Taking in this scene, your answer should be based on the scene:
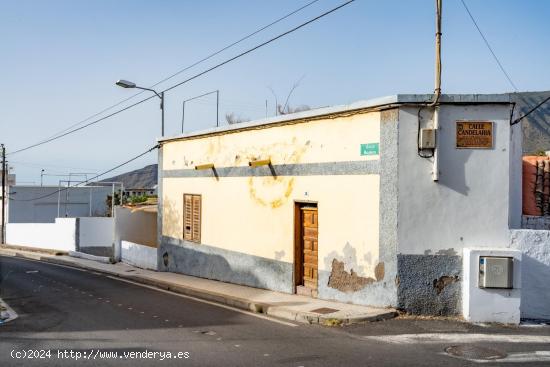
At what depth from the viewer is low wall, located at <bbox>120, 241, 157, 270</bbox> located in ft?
73.6

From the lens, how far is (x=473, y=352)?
875 centimetres

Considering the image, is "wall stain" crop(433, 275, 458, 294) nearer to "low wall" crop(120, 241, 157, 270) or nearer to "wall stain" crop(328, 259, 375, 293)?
"wall stain" crop(328, 259, 375, 293)

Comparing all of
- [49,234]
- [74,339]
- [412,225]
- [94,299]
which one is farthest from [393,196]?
[49,234]

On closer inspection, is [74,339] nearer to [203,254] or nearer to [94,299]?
[94,299]

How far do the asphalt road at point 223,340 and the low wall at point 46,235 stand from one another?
906 inches

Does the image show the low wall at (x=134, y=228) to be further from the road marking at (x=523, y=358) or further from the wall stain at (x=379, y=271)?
the road marking at (x=523, y=358)

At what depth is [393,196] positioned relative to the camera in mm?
11625

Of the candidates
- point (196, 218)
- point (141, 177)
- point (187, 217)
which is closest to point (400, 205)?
point (196, 218)

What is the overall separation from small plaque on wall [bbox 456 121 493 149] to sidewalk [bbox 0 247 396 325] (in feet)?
11.8

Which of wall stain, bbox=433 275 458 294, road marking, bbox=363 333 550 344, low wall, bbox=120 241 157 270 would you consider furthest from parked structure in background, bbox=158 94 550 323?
low wall, bbox=120 241 157 270

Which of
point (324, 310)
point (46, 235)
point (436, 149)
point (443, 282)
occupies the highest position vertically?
point (436, 149)

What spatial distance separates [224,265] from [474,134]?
350 inches

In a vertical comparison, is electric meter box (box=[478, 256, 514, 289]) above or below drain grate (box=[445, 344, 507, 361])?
above

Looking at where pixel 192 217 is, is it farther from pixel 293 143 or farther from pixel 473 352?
pixel 473 352
